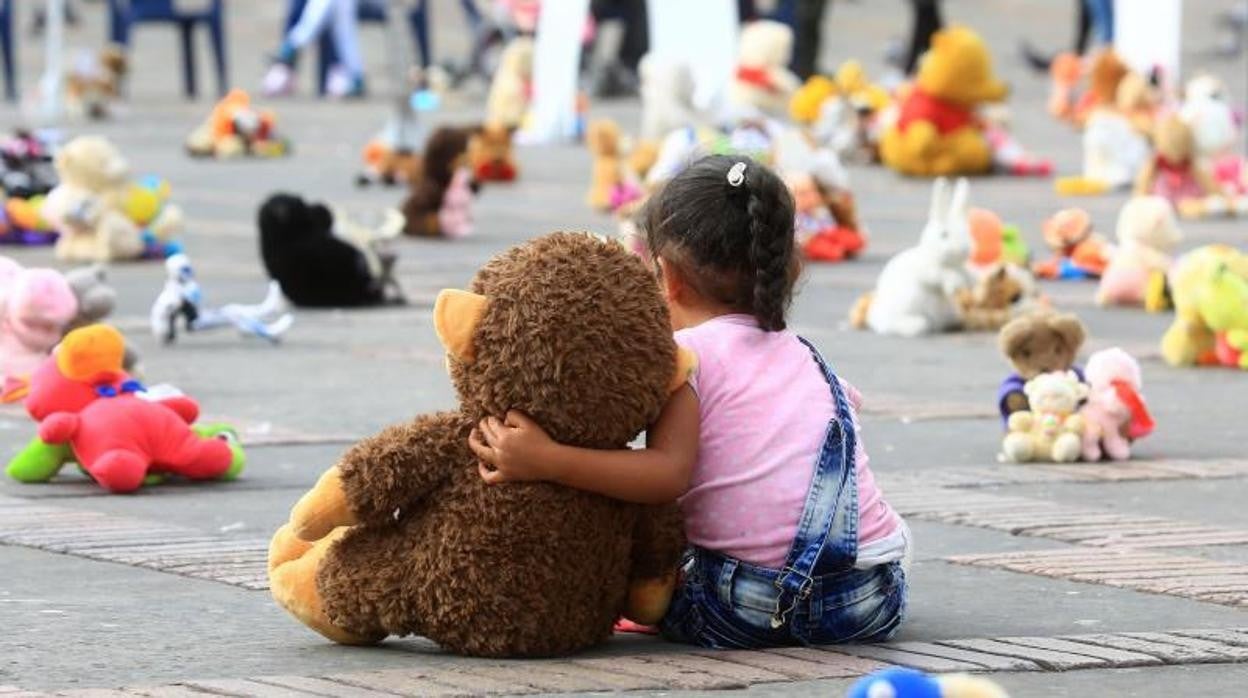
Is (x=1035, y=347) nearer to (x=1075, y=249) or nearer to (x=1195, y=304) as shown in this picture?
(x=1195, y=304)

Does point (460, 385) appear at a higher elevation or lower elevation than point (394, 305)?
higher

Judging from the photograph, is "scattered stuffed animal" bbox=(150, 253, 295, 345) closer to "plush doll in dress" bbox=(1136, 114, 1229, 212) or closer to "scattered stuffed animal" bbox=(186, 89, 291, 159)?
"plush doll in dress" bbox=(1136, 114, 1229, 212)

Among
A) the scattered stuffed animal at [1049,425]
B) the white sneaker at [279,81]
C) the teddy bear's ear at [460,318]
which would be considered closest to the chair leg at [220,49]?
the white sneaker at [279,81]

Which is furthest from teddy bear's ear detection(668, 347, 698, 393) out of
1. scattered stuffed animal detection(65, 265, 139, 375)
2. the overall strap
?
scattered stuffed animal detection(65, 265, 139, 375)

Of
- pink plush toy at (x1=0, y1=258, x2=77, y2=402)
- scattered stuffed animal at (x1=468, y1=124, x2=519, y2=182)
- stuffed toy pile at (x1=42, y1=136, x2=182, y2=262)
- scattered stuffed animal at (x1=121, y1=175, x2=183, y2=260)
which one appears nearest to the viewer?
pink plush toy at (x1=0, y1=258, x2=77, y2=402)

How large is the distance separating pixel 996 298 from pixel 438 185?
4486mm

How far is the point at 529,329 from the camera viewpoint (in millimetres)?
4688

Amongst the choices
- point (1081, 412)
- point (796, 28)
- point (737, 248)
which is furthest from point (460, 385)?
point (796, 28)

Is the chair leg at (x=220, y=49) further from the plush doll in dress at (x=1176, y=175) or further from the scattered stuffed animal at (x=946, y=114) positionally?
the plush doll in dress at (x=1176, y=175)

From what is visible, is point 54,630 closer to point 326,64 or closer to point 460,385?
point 460,385

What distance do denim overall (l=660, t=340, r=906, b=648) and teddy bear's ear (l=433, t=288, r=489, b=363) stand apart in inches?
23.6

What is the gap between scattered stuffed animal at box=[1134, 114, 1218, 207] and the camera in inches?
579

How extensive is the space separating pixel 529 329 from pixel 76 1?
33.5 metres

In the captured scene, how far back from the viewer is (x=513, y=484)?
15.5 feet
